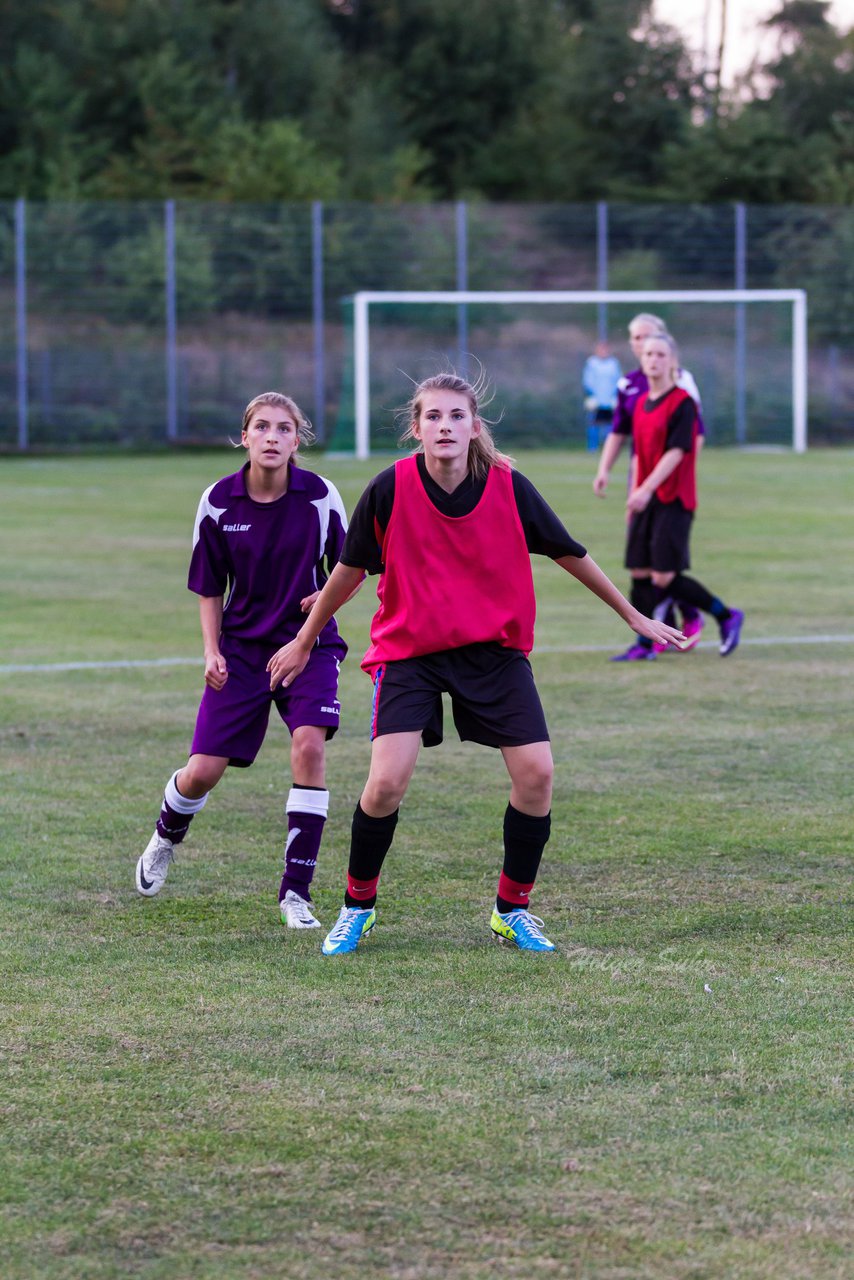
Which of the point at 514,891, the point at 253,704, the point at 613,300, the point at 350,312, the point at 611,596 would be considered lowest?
the point at 514,891

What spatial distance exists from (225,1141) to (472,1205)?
54cm

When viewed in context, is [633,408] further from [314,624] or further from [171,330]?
[171,330]

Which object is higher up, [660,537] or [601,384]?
[601,384]

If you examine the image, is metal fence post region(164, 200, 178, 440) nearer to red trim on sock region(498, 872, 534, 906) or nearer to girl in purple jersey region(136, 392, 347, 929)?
girl in purple jersey region(136, 392, 347, 929)

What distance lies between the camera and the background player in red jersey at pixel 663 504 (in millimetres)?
9773

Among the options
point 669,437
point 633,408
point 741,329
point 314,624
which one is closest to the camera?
point 314,624

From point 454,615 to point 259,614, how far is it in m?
0.83

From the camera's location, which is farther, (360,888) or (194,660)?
(194,660)

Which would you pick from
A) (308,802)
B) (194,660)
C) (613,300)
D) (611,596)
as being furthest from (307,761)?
→ (613,300)

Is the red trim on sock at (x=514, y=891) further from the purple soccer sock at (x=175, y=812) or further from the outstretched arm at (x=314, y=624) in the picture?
the purple soccer sock at (x=175, y=812)

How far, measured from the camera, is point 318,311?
114 ft

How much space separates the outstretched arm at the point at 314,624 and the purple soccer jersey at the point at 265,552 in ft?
0.60

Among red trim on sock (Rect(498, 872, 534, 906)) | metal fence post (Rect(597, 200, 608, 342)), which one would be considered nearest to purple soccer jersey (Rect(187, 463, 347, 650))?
red trim on sock (Rect(498, 872, 534, 906))

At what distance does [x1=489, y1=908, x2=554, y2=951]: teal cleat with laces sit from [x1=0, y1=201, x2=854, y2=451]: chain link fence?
27971 millimetres
